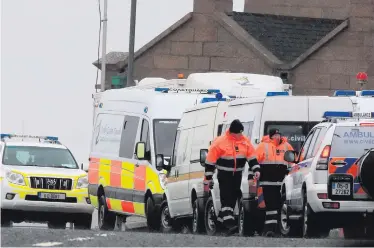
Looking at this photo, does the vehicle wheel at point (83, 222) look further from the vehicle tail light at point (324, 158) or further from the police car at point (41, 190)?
the vehicle tail light at point (324, 158)

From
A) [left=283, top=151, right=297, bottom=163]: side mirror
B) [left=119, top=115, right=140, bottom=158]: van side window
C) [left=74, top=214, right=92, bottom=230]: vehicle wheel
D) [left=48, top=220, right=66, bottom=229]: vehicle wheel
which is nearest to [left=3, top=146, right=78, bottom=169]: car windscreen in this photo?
[left=48, top=220, right=66, bottom=229]: vehicle wheel

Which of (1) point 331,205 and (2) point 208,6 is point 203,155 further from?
(2) point 208,6

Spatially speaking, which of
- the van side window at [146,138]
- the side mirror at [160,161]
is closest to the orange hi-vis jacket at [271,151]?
the side mirror at [160,161]

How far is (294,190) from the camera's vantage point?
2467 centimetres

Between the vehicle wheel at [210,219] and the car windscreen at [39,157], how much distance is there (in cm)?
635

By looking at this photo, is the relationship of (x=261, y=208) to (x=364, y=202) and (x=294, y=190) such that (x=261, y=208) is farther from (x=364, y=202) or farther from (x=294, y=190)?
(x=364, y=202)

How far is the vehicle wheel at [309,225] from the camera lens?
77.0ft

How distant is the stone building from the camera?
5066 centimetres

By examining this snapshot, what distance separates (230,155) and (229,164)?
14cm

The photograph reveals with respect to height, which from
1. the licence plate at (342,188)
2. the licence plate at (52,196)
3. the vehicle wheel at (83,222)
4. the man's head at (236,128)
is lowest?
the vehicle wheel at (83,222)

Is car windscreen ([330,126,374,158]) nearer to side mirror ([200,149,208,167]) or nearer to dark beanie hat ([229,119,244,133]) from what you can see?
dark beanie hat ([229,119,244,133])

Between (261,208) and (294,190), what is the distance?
3.86 feet

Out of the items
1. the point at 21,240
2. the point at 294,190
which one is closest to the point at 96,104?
the point at 294,190

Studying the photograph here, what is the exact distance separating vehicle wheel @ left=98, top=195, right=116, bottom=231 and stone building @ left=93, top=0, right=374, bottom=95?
17.9 meters
